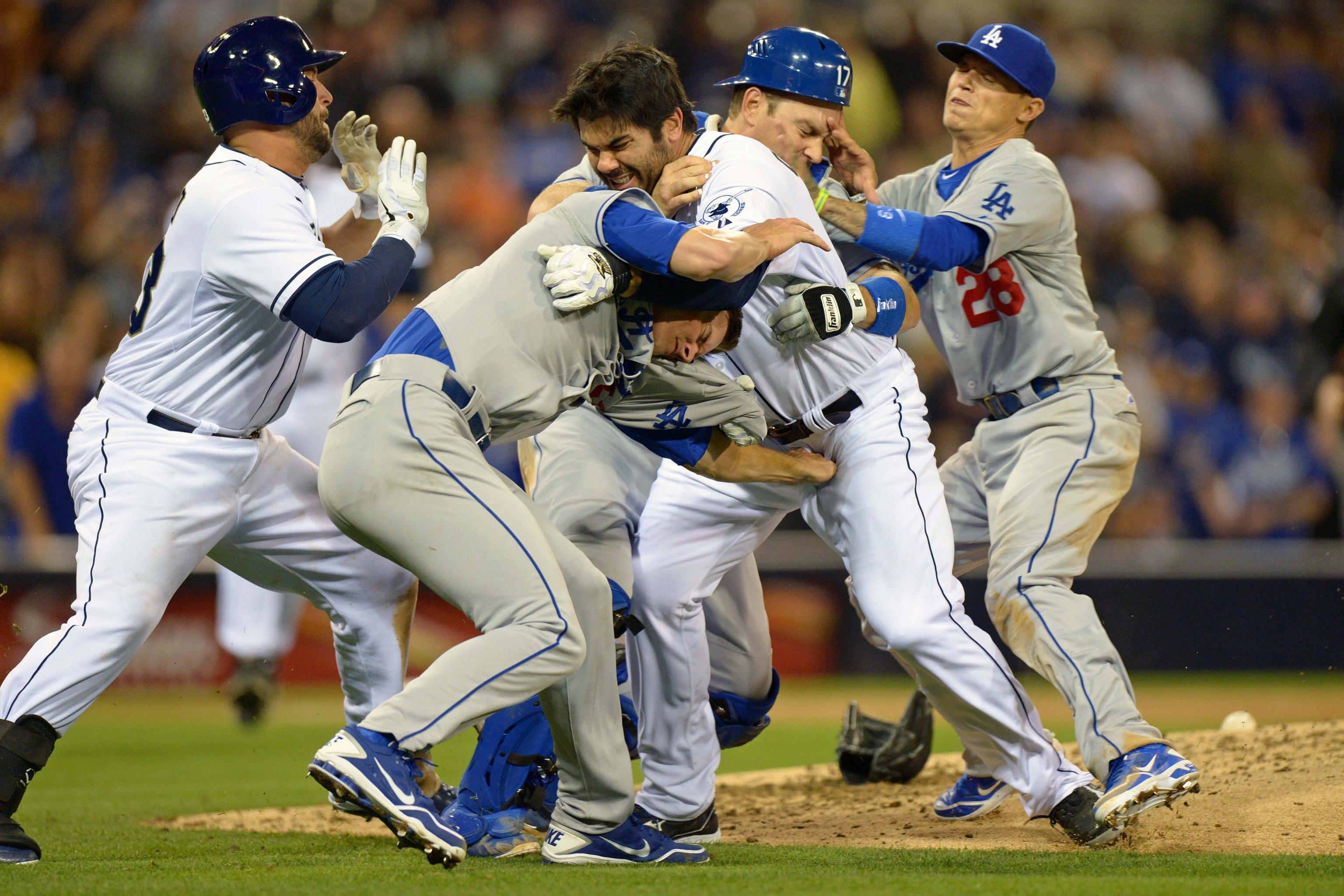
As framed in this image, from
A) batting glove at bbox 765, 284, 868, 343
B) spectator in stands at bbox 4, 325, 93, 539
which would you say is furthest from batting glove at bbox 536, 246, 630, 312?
spectator in stands at bbox 4, 325, 93, 539

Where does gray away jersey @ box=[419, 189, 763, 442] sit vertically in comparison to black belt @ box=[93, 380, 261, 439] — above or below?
above

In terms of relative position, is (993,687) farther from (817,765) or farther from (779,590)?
(779,590)

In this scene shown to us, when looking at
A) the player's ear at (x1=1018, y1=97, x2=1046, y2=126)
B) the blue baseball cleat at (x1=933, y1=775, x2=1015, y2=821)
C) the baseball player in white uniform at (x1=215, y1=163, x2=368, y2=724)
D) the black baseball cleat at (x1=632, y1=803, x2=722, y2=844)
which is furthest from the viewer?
the baseball player in white uniform at (x1=215, y1=163, x2=368, y2=724)

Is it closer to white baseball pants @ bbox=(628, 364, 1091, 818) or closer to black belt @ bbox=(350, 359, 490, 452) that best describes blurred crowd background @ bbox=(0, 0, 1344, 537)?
white baseball pants @ bbox=(628, 364, 1091, 818)

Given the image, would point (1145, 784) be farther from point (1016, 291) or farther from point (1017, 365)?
point (1016, 291)

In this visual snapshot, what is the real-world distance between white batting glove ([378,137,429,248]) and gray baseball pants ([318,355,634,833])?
0.83 meters

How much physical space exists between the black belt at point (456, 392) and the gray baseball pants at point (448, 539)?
1 centimetres

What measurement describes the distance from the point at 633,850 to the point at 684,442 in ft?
3.78

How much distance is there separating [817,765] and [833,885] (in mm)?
3038

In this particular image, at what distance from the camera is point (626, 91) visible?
12.7ft

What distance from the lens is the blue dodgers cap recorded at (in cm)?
504

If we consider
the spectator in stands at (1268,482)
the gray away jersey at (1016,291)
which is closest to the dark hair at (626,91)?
the gray away jersey at (1016,291)

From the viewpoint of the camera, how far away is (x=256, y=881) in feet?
11.1

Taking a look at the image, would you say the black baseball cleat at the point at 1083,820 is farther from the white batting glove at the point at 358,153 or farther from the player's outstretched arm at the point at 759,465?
Result: the white batting glove at the point at 358,153
